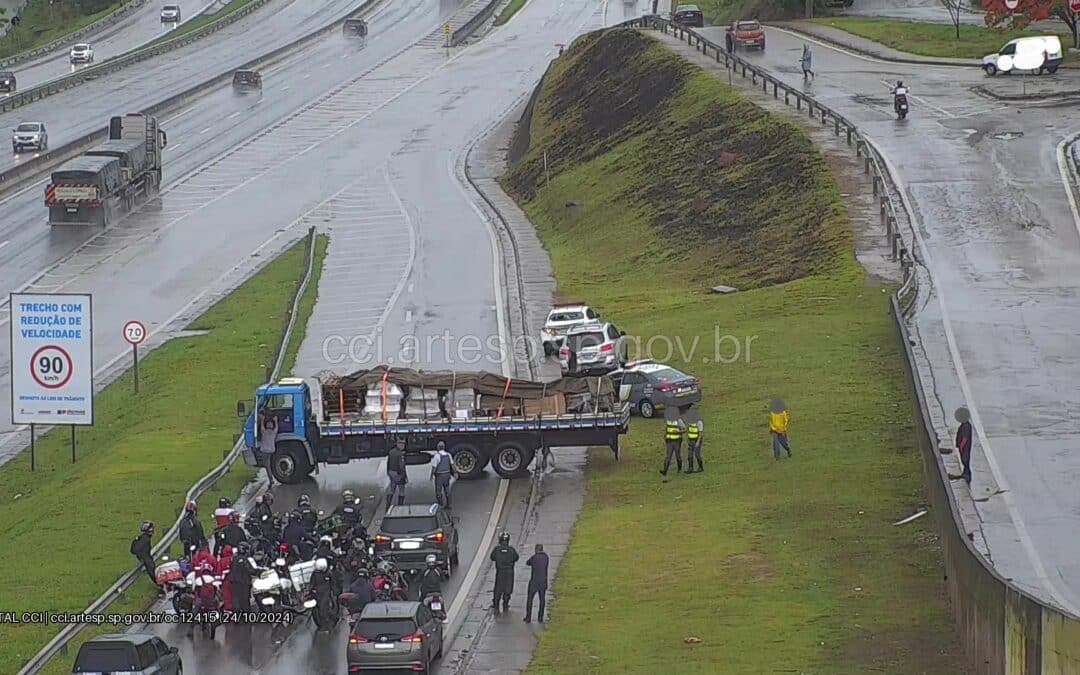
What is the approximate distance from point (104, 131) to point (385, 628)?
78049 mm

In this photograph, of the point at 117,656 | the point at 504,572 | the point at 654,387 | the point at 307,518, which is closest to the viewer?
the point at 117,656

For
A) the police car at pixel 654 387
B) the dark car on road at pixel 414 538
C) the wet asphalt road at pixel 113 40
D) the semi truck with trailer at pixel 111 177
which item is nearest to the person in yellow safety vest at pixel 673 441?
the police car at pixel 654 387

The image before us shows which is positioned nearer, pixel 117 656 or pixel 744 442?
pixel 117 656

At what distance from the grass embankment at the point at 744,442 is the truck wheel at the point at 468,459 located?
2418 mm

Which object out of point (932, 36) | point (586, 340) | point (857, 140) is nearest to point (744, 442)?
point (586, 340)

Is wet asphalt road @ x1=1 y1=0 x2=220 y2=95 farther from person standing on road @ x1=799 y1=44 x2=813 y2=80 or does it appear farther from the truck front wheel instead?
the truck front wheel

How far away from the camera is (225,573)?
2844 cm

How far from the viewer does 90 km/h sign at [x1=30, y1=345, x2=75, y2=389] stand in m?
43.3

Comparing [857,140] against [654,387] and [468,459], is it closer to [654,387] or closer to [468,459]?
[654,387]

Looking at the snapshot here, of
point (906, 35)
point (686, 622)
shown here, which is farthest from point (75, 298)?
point (906, 35)

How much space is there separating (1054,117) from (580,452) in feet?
124

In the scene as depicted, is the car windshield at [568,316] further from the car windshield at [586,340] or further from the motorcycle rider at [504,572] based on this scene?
the motorcycle rider at [504,572]

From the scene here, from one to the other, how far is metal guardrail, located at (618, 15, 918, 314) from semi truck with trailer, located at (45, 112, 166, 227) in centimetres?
2793

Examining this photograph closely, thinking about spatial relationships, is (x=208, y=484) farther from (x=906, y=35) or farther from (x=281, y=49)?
(x=281, y=49)
